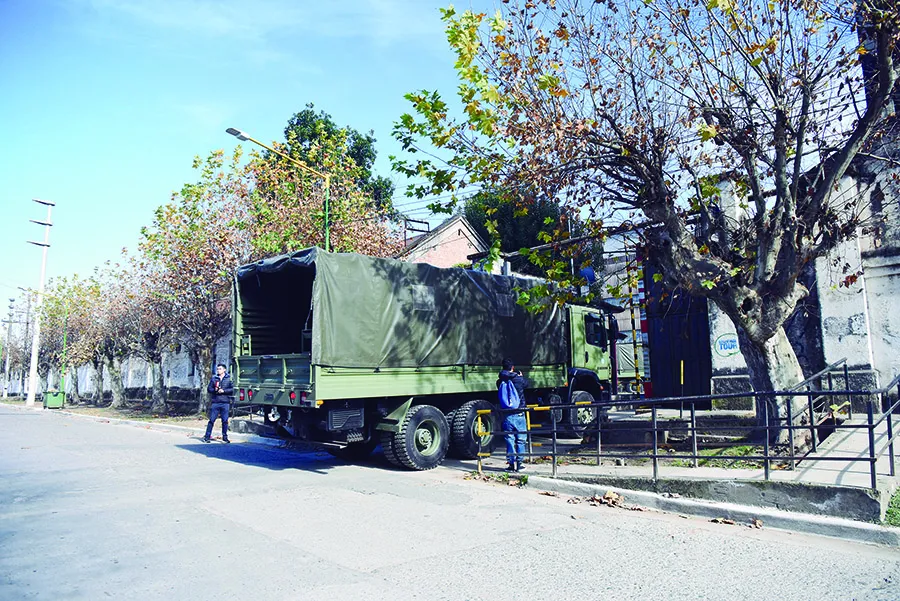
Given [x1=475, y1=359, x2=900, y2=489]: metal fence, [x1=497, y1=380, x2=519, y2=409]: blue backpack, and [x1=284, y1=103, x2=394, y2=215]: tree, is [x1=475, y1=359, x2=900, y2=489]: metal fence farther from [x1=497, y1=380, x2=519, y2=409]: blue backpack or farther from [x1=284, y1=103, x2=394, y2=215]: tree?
[x1=284, y1=103, x2=394, y2=215]: tree

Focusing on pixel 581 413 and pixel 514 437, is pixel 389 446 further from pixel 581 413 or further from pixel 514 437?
pixel 581 413

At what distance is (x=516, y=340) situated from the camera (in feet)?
43.4

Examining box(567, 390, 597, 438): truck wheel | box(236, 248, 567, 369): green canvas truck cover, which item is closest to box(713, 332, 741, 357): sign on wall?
box(567, 390, 597, 438): truck wheel

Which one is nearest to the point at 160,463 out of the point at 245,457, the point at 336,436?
the point at 245,457

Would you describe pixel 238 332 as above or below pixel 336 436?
above

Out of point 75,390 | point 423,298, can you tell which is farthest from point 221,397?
point 75,390

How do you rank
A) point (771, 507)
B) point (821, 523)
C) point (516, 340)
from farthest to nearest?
point (516, 340) < point (771, 507) < point (821, 523)

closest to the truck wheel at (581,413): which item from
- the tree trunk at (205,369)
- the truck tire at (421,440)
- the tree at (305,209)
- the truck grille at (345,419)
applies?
the truck tire at (421,440)

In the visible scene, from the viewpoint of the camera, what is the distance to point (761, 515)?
6828mm

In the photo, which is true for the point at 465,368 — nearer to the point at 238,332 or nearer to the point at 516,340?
the point at 516,340

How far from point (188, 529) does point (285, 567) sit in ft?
6.13

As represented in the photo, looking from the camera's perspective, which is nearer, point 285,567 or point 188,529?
point 285,567

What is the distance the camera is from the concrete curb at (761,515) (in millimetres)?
6125

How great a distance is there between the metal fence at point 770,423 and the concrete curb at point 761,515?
1.47 feet
